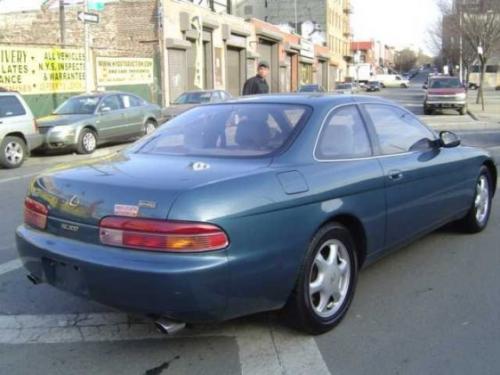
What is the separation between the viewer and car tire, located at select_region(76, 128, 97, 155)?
13791 mm

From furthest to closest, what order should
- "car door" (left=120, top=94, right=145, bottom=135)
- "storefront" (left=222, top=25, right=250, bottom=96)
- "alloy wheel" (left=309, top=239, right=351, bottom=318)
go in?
1. "storefront" (left=222, top=25, right=250, bottom=96)
2. "car door" (left=120, top=94, right=145, bottom=135)
3. "alloy wheel" (left=309, top=239, right=351, bottom=318)

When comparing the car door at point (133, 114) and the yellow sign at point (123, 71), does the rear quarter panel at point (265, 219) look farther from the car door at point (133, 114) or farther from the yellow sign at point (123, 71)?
the yellow sign at point (123, 71)

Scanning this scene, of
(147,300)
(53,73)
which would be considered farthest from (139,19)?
(147,300)

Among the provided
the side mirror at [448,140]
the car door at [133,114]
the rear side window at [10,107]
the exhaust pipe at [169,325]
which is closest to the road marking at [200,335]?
the exhaust pipe at [169,325]

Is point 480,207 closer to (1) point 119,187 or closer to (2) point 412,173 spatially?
(2) point 412,173

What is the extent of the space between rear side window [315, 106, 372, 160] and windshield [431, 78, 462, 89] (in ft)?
81.3

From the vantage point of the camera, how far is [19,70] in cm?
1766

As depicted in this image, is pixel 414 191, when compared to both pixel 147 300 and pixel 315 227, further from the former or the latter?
pixel 147 300

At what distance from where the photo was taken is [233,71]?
35.0 m

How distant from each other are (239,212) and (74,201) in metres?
1.00

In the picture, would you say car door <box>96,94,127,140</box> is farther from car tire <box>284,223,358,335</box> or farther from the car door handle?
car tire <box>284,223,358,335</box>

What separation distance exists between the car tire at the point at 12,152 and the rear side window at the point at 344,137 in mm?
9245

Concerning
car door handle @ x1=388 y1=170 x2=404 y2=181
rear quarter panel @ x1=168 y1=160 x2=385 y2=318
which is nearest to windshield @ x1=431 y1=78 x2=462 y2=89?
car door handle @ x1=388 y1=170 x2=404 y2=181

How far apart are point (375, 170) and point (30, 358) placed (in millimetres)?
2637
